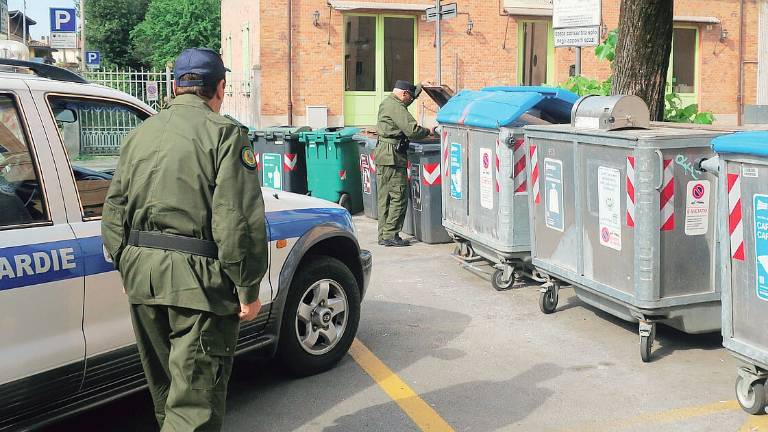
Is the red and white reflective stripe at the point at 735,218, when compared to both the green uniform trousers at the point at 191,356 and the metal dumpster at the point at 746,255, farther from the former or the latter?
the green uniform trousers at the point at 191,356

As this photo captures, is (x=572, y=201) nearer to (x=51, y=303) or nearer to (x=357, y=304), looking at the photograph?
(x=357, y=304)

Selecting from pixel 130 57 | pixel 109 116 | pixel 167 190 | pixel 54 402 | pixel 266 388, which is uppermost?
pixel 130 57

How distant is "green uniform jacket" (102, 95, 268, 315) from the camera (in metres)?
3.44

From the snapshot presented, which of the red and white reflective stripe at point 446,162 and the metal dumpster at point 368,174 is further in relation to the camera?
the metal dumpster at point 368,174

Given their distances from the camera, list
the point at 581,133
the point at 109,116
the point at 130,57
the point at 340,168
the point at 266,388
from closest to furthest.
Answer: the point at 109,116 → the point at 266,388 → the point at 581,133 → the point at 340,168 → the point at 130,57

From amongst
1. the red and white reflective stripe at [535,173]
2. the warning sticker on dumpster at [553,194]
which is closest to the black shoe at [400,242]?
the red and white reflective stripe at [535,173]

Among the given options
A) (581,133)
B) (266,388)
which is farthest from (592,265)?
(266,388)

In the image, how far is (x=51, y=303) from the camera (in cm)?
397

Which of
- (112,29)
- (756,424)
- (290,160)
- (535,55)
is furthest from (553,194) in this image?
(112,29)

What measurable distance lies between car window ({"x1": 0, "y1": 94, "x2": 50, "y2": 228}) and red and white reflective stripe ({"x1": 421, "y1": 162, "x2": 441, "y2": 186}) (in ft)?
21.7

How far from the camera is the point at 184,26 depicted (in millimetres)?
43969

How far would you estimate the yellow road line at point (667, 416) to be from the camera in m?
4.82

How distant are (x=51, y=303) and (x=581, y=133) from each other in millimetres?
3899

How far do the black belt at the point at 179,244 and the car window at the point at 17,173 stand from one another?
81 centimetres
